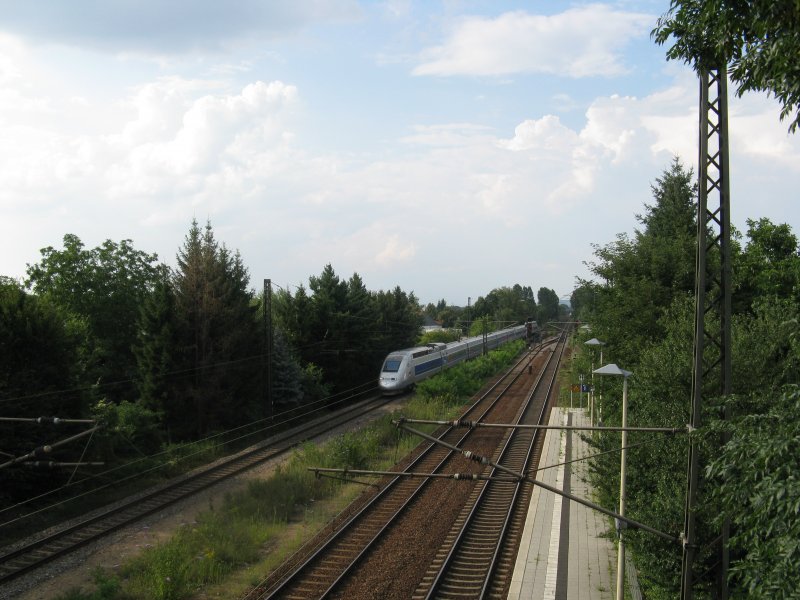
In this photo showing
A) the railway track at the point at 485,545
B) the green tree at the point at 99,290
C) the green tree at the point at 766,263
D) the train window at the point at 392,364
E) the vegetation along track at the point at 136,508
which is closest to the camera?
the railway track at the point at 485,545

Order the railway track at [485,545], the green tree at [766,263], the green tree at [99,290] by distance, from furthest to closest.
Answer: the green tree at [99,290], the green tree at [766,263], the railway track at [485,545]

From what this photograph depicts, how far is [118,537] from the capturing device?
17.4 metres

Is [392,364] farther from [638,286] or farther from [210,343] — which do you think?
[638,286]

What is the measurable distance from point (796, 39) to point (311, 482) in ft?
60.8

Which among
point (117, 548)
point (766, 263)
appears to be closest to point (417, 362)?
point (766, 263)

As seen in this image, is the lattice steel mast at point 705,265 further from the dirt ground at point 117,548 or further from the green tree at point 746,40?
the dirt ground at point 117,548

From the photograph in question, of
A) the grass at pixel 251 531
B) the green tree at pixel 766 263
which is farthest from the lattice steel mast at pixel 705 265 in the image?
the green tree at pixel 766 263

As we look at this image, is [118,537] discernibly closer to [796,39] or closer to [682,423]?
[682,423]

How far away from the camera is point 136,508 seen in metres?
19.9

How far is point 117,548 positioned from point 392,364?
1118 inches

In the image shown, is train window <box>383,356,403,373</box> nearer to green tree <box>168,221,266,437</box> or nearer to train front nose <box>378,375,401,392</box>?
train front nose <box>378,375,401,392</box>

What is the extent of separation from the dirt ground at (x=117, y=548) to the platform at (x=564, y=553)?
29.3ft

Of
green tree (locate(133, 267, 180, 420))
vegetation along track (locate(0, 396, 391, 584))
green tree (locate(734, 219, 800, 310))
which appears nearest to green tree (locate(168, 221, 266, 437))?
green tree (locate(133, 267, 180, 420))

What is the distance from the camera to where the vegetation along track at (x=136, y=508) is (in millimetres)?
15609
